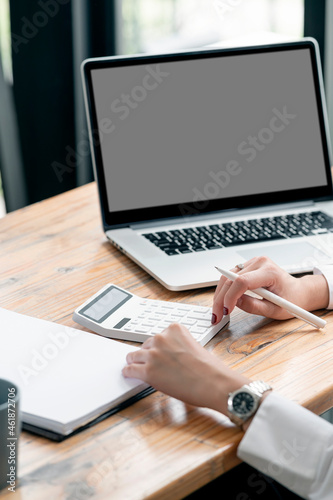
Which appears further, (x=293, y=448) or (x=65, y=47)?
(x=65, y=47)

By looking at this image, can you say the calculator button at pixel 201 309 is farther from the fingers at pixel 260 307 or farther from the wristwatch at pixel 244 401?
the wristwatch at pixel 244 401

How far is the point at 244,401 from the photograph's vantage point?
78 cm

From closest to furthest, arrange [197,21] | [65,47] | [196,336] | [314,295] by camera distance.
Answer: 1. [196,336]
2. [314,295]
3. [65,47]
4. [197,21]

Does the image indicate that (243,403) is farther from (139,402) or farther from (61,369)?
(61,369)

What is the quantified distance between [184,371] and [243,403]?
0.27 ft

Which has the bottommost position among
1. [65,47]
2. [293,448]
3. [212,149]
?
[293,448]

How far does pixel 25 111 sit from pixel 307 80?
4.53 feet

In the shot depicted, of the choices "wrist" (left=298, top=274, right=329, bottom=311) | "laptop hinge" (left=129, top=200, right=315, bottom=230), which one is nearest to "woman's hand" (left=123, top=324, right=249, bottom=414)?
"wrist" (left=298, top=274, right=329, bottom=311)

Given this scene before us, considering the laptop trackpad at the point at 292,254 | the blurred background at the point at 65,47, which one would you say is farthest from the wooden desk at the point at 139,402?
the blurred background at the point at 65,47

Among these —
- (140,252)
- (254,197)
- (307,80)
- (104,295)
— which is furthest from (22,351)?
(307,80)

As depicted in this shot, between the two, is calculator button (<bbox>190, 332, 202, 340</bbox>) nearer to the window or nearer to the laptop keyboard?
the laptop keyboard

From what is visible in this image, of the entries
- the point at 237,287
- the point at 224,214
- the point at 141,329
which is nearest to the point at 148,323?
the point at 141,329

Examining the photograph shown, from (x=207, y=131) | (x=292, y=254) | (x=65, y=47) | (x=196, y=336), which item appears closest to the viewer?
(x=196, y=336)

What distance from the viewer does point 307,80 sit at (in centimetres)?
137
